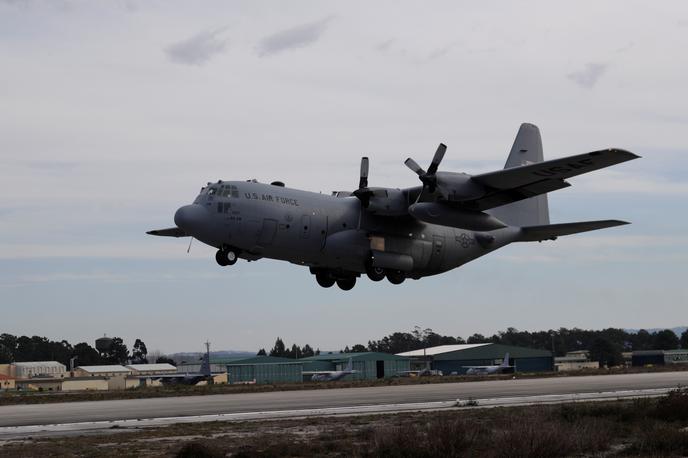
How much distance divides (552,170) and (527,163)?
A: 12.6 m

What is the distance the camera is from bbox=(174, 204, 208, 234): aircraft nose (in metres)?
38.8

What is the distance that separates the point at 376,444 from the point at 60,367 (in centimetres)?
14569

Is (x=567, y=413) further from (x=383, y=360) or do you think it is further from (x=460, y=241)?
(x=383, y=360)

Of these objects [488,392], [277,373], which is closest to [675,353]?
[277,373]

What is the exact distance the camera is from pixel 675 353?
449 feet

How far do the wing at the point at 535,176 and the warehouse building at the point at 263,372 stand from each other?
7584 centimetres

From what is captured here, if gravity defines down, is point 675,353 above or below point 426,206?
below

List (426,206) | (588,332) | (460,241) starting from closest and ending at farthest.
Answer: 1. (426,206)
2. (460,241)
3. (588,332)

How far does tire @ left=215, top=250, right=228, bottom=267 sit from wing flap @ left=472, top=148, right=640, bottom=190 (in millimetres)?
12447

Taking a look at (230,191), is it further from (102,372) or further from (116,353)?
(116,353)

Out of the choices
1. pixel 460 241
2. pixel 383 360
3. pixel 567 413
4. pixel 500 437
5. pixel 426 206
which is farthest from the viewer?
pixel 383 360

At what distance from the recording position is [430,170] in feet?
139

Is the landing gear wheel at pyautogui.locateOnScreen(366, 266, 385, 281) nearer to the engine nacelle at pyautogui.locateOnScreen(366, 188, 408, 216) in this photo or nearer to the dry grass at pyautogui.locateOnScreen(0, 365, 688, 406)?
the engine nacelle at pyautogui.locateOnScreen(366, 188, 408, 216)

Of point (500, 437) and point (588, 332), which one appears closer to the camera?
point (500, 437)
